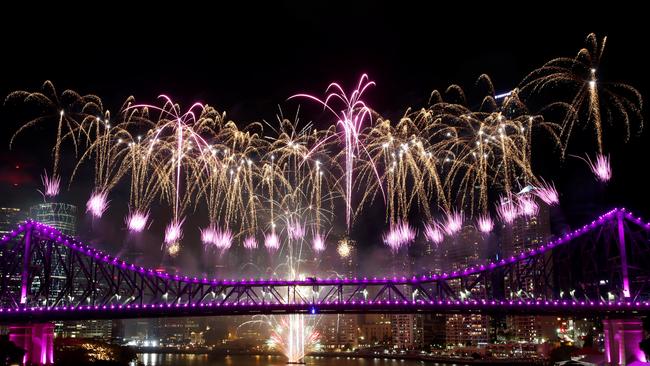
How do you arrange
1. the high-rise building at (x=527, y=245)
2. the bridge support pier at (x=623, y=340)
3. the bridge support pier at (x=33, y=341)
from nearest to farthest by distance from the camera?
the bridge support pier at (x=623, y=340) < the bridge support pier at (x=33, y=341) < the high-rise building at (x=527, y=245)

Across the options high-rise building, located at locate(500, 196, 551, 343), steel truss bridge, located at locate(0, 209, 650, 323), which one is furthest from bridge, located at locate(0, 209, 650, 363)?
high-rise building, located at locate(500, 196, 551, 343)

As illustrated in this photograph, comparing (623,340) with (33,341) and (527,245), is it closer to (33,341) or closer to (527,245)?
(33,341)

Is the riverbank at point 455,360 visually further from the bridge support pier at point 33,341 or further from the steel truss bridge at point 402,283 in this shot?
the bridge support pier at point 33,341

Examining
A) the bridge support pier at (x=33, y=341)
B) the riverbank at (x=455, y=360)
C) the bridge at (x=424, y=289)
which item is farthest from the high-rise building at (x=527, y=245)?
the bridge support pier at (x=33, y=341)

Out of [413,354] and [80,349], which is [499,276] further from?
[413,354]

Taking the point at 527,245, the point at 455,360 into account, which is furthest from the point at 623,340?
the point at 527,245

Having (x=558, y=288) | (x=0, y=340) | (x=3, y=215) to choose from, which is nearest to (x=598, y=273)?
(x=558, y=288)

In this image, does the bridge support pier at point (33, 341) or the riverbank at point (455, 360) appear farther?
the riverbank at point (455, 360)
